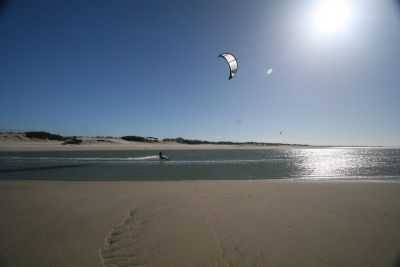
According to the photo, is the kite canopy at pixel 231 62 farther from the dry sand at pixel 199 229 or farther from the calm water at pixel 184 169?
the calm water at pixel 184 169

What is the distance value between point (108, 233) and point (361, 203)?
22.2ft

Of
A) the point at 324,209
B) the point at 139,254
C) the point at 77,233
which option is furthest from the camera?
the point at 324,209

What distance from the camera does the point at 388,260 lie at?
13.3 feet

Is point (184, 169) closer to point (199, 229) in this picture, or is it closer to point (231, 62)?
point (231, 62)

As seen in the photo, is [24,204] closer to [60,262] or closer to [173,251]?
[60,262]

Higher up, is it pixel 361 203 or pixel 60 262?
pixel 361 203

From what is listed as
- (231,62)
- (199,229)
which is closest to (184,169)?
(231,62)

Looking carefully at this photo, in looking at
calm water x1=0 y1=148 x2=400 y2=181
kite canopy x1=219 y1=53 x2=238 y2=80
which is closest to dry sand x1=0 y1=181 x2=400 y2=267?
kite canopy x1=219 y1=53 x2=238 y2=80

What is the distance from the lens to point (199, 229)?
17.0 feet

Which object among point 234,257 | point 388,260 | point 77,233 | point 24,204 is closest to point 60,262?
point 77,233

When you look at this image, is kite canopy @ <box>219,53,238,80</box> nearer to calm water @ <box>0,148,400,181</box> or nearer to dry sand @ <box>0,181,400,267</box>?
dry sand @ <box>0,181,400,267</box>

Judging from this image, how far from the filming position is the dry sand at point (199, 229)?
13.3 feet

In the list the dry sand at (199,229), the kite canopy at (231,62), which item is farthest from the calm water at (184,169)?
the kite canopy at (231,62)

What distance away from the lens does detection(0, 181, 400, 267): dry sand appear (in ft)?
13.3
